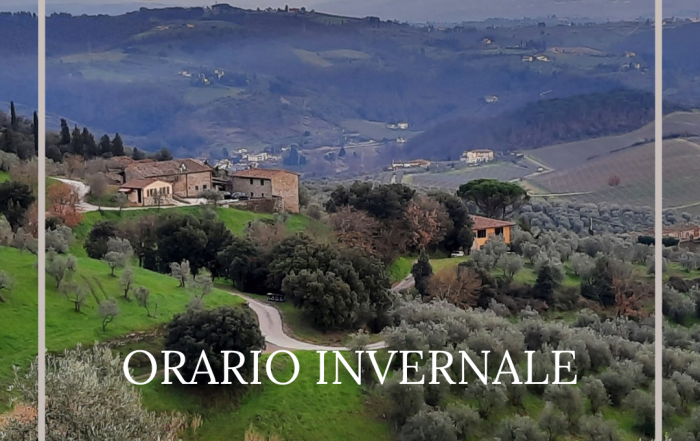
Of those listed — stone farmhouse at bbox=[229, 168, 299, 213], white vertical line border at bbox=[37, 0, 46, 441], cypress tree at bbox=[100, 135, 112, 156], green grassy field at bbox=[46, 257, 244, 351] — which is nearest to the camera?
white vertical line border at bbox=[37, 0, 46, 441]

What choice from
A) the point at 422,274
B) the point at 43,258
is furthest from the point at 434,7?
the point at 43,258

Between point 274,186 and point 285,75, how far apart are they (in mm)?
13339

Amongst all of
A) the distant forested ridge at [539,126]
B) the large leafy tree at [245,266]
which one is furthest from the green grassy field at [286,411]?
the distant forested ridge at [539,126]

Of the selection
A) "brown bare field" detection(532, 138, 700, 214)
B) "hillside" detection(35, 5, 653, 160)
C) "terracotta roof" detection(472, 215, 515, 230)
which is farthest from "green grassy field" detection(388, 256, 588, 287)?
"hillside" detection(35, 5, 653, 160)

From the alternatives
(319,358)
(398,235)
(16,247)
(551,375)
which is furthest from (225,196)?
(551,375)

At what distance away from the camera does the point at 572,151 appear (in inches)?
1519

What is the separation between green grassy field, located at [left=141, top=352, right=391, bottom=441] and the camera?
10.8 metres

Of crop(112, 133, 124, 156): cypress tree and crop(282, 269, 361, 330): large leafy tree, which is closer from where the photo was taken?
crop(282, 269, 361, 330): large leafy tree

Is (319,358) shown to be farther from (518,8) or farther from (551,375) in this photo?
(518,8)

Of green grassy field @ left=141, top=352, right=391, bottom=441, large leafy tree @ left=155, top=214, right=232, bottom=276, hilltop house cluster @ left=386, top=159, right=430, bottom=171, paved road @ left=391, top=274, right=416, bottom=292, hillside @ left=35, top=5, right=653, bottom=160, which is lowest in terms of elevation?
green grassy field @ left=141, top=352, right=391, bottom=441

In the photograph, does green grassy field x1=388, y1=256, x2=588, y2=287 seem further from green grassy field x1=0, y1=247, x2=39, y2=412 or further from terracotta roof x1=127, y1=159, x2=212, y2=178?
green grassy field x1=0, y1=247, x2=39, y2=412

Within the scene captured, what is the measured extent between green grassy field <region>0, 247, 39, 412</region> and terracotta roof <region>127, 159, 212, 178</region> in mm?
10049

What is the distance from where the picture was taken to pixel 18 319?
12.3 metres

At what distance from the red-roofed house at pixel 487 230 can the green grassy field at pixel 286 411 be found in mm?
11833
